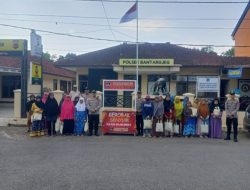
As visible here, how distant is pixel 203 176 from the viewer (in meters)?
6.97

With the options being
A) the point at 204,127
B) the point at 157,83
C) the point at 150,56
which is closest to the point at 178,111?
the point at 204,127

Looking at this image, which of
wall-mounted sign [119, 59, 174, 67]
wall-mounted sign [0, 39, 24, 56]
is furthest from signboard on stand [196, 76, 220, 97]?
wall-mounted sign [0, 39, 24, 56]

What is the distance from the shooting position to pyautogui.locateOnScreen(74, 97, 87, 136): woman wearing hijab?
43.0 feet

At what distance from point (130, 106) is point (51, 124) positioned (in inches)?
142

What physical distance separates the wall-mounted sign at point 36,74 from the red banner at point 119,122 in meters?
4.24

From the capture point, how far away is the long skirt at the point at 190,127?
13.0m

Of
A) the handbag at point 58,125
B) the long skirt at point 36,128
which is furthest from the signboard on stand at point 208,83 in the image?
the long skirt at point 36,128

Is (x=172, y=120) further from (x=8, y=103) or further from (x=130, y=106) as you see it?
(x=8, y=103)

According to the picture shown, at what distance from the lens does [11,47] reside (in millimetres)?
16875

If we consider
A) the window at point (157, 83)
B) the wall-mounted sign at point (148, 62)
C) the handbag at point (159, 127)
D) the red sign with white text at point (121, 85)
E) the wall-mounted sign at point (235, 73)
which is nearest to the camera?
the handbag at point (159, 127)

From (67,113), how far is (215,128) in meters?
5.58

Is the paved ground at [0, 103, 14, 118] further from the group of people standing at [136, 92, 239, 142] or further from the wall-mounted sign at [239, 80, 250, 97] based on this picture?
the wall-mounted sign at [239, 80, 250, 97]

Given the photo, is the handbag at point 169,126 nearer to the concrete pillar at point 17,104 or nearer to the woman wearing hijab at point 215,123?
the woman wearing hijab at point 215,123

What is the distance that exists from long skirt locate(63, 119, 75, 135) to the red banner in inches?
46.7
